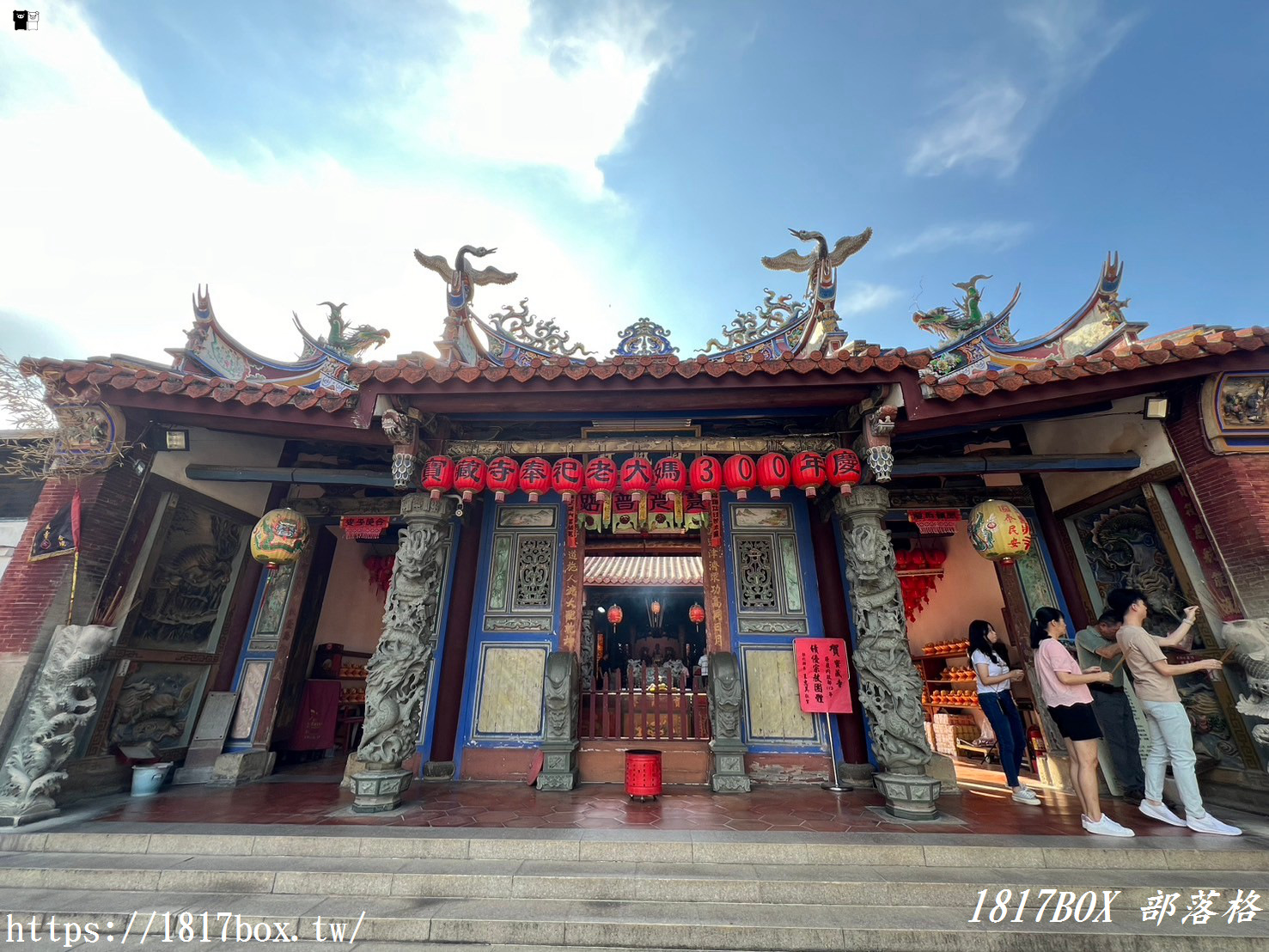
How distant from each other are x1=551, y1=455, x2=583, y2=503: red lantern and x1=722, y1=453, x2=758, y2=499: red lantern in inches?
57.4

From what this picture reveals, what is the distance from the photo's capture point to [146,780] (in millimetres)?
5477

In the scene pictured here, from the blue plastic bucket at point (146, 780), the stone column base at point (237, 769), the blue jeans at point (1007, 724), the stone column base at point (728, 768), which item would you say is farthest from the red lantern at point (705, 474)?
the blue plastic bucket at point (146, 780)

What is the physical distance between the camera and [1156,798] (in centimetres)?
443

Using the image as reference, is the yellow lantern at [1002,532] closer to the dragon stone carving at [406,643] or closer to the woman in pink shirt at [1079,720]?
the woman in pink shirt at [1079,720]

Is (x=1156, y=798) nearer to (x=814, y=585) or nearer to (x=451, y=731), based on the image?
(x=814, y=585)

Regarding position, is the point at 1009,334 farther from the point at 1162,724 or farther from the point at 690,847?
the point at 690,847

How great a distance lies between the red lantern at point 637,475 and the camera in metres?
5.10

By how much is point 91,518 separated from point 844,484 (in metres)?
7.39

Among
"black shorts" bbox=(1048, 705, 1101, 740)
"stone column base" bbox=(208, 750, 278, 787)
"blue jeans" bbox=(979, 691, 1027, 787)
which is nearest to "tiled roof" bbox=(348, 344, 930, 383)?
"black shorts" bbox=(1048, 705, 1101, 740)

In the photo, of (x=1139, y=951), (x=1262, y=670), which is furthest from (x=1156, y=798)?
(x=1139, y=951)

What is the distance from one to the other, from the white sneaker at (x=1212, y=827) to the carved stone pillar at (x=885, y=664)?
1828mm

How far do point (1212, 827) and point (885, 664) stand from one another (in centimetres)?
248

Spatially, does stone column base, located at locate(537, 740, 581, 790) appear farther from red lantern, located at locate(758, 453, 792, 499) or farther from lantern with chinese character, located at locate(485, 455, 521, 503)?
red lantern, located at locate(758, 453, 792, 499)

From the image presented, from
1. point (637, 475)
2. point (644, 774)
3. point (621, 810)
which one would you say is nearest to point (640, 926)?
point (621, 810)
